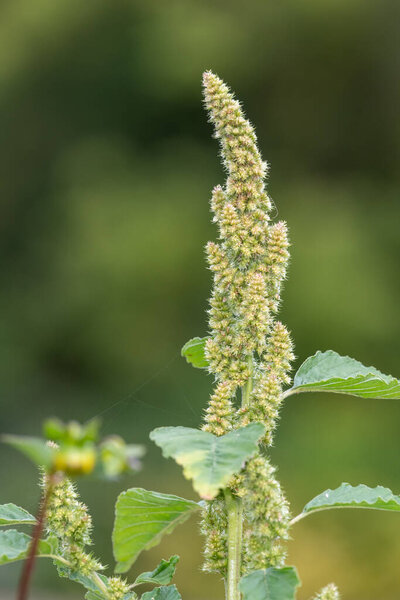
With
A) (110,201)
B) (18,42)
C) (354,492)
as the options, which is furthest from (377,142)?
(354,492)

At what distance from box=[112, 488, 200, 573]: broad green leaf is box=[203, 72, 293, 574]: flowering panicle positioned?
0.03 meters

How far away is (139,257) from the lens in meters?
6.17

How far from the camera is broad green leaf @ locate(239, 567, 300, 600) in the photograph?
0.66m

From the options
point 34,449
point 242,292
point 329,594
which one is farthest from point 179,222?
point 34,449

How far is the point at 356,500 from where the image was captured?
2.57 ft

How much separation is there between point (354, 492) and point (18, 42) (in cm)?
686

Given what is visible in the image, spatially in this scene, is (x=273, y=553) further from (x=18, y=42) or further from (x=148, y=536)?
(x=18, y=42)

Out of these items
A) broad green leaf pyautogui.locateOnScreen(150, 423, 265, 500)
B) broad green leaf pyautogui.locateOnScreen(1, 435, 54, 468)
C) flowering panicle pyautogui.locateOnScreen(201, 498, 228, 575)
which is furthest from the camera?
flowering panicle pyautogui.locateOnScreen(201, 498, 228, 575)

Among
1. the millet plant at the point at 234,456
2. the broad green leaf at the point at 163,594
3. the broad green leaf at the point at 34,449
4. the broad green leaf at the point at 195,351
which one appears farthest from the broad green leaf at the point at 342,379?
the broad green leaf at the point at 34,449

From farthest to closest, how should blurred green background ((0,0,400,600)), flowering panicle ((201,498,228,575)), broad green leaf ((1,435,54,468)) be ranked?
blurred green background ((0,0,400,600)) < flowering panicle ((201,498,228,575)) < broad green leaf ((1,435,54,468))

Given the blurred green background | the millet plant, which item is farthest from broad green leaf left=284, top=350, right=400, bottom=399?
the blurred green background

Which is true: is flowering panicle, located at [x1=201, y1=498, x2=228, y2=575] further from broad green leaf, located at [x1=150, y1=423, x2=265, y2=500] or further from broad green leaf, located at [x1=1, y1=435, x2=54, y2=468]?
broad green leaf, located at [x1=1, y1=435, x2=54, y2=468]

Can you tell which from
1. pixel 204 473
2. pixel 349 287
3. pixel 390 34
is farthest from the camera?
pixel 390 34

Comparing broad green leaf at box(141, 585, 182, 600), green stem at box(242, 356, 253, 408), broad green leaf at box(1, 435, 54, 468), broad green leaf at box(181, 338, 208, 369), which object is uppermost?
broad green leaf at box(181, 338, 208, 369)
